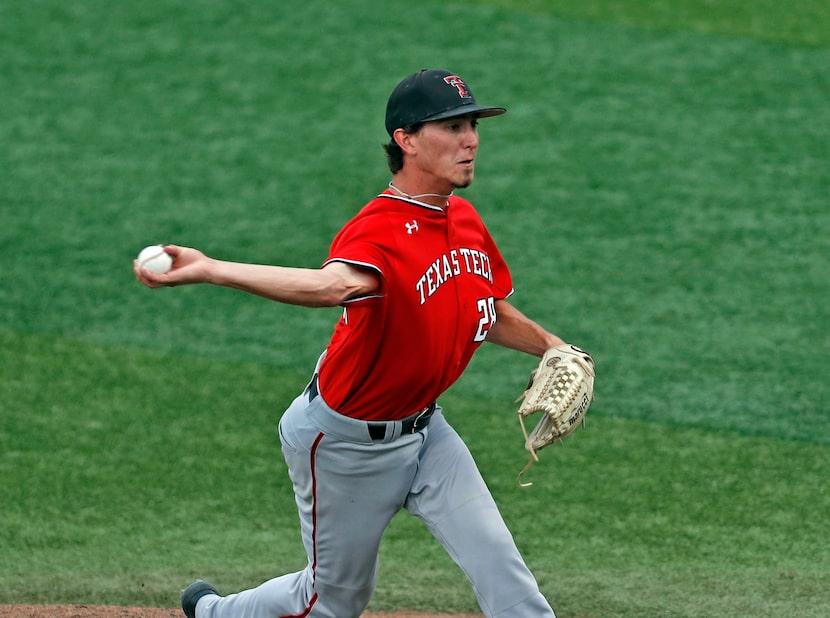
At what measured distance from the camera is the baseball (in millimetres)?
3457

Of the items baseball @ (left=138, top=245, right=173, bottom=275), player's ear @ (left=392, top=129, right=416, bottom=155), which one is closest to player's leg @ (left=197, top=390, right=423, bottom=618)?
player's ear @ (left=392, top=129, right=416, bottom=155)

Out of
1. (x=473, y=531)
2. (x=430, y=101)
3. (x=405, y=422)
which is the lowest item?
(x=473, y=531)

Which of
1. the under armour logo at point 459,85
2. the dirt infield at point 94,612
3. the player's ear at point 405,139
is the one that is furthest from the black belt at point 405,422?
the dirt infield at point 94,612

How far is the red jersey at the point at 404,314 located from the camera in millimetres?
4027

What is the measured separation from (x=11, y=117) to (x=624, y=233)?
4.74m

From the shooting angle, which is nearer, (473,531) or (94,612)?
(473,531)

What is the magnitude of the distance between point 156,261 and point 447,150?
1.12m

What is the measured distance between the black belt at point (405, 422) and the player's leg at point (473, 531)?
0.10 m

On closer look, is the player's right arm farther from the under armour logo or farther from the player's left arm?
the player's left arm

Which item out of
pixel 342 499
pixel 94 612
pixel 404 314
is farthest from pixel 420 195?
pixel 94 612

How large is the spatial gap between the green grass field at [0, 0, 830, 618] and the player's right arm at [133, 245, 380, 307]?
1.99 metres

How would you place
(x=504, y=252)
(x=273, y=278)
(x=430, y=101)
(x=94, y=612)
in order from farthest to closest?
(x=504, y=252), (x=94, y=612), (x=430, y=101), (x=273, y=278)

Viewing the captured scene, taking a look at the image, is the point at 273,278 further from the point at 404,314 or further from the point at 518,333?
the point at 518,333

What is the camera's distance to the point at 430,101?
4176 millimetres
